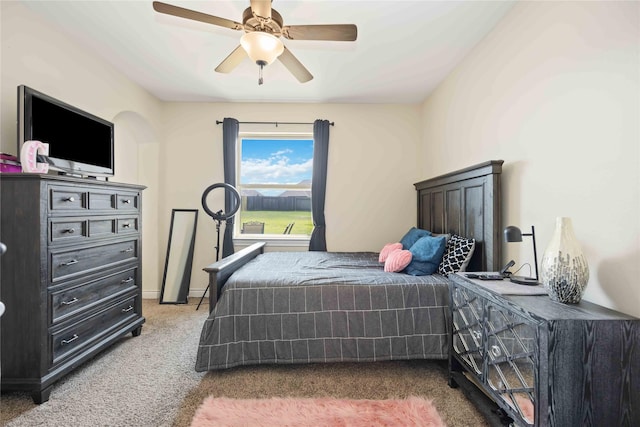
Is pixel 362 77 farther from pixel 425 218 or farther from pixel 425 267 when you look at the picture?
pixel 425 267

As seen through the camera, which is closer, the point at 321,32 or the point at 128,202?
the point at 321,32

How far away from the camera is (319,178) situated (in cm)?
367

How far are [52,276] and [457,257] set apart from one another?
108 inches

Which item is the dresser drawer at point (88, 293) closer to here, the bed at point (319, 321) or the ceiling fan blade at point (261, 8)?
the bed at point (319, 321)

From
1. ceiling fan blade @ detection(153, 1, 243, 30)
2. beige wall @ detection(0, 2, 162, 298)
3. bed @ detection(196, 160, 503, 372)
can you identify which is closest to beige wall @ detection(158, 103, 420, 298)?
beige wall @ detection(0, 2, 162, 298)

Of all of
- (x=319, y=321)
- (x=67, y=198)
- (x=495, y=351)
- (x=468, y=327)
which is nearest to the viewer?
(x=495, y=351)

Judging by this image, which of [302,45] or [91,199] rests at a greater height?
[302,45]

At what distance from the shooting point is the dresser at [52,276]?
1.57m

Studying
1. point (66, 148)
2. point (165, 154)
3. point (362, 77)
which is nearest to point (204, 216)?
point (165, 154)

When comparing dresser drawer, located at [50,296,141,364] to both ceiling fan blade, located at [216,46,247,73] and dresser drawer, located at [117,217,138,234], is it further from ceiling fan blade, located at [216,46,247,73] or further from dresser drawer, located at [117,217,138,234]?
ceiling fan blade, located at [216,46,247,73]

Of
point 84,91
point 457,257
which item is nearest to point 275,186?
point 84,91

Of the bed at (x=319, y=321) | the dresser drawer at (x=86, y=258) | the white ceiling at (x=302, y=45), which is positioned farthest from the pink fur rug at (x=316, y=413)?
the white ceiling at (x=302, y=45)

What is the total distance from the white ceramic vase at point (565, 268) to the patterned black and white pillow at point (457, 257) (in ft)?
2.87

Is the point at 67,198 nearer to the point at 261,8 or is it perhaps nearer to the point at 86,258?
the point at 86,258
